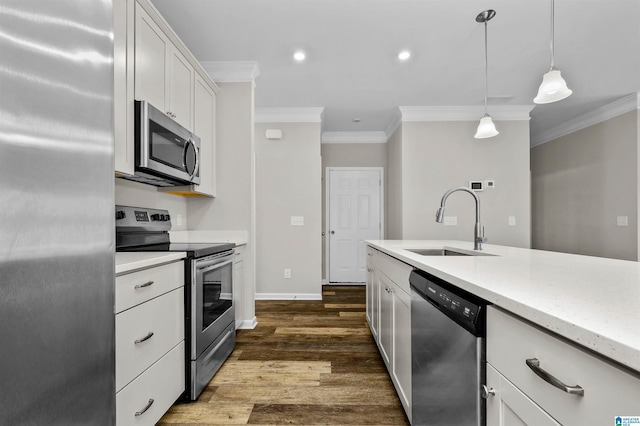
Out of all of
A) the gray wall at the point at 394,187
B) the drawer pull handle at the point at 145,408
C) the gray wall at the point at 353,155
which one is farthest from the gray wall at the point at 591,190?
the drawer pull handle at the point at 145,408

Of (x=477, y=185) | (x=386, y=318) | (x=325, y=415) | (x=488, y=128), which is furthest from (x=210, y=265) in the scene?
(x=477, y=185)

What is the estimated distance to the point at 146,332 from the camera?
133cm

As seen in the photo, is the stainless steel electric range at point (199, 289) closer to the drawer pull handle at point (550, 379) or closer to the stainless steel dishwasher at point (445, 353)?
the stainless steel dishwasher at point (445, 353)

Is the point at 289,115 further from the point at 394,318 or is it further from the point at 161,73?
the point at 394,318

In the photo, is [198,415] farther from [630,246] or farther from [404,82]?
[630,246]

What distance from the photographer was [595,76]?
320 cm

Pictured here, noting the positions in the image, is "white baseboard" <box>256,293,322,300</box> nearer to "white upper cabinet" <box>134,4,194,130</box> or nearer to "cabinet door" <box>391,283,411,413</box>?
"cabinet door" <box>391,283,411,413</box>

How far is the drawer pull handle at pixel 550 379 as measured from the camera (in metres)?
0.49

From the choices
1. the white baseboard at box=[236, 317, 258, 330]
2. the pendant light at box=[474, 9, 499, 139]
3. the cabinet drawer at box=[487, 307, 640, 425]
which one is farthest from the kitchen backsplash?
the pendant light at box=[474, 9, 499, 139]

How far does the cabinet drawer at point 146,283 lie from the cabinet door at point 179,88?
1200 mm

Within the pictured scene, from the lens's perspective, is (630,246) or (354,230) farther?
(354,230)

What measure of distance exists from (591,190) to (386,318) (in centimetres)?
430

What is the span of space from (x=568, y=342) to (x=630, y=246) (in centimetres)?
484

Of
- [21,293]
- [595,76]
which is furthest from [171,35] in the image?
[595,76]
